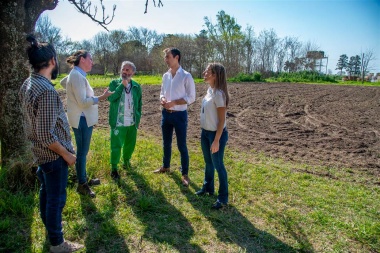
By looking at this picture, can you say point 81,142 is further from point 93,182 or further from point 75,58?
point 75,58

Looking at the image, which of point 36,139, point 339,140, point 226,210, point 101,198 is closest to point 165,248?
point 226,210

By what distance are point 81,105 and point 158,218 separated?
167 centimetres

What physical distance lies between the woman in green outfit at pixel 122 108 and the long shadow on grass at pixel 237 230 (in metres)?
1.42

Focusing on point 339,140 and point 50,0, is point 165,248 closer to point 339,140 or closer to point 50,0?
point 50,0

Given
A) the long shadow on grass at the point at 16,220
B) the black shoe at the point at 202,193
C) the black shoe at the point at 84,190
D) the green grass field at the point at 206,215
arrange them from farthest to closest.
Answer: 1. the black shoe at the point at 202,193
2. the black shoe at the point at 84,190
3. the green grass field at the point at 206,215
4. the long shadow on grass at the point at 16,220

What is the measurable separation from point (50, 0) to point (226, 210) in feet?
12.9

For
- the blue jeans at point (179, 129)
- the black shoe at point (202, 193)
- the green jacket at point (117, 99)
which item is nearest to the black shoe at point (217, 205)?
the black shoe at point (202, 193)

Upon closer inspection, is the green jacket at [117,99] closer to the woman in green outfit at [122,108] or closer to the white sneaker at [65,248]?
the woman in green outfit at [122,108]

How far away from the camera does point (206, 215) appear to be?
3617 mm

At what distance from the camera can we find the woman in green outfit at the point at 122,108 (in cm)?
444

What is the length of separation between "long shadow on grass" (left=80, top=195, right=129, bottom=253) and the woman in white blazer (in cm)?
40

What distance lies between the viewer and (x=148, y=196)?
4.04 m

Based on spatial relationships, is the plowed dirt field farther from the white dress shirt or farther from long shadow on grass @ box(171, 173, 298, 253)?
long shadow on grass @ box(171, 173, 298, 253)

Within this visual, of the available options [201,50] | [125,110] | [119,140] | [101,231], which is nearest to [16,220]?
[101,231]
